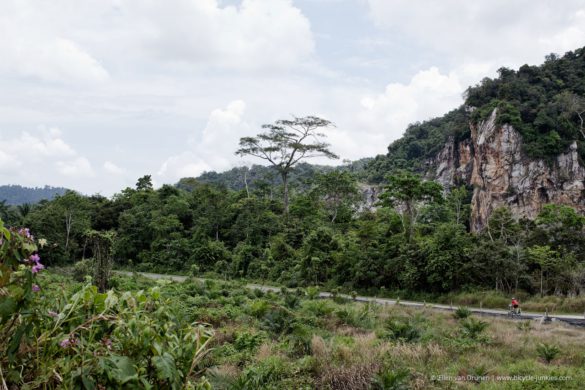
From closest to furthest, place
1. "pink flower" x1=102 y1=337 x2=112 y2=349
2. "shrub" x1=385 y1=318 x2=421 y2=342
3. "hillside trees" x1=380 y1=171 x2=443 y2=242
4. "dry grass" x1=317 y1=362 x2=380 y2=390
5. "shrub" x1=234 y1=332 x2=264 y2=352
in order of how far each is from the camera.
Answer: "pink flower" x1=102 y1=337 x2=112 y2=349 < "dry grass" x1=317 y1=362 x2=380 y2=390 < "shrub" x1=234 y1=332 x2=264 y2=352 < "shrub" x1=385 y1=318 x2=421 y2=342 < "hillside trees" x1=380 y1=171 x2=443 y2=242

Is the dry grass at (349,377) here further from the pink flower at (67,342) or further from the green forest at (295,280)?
the pink flower at (67,342)

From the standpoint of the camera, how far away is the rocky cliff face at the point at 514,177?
4134 centimetres

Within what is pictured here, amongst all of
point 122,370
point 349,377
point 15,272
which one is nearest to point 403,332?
point 349,377

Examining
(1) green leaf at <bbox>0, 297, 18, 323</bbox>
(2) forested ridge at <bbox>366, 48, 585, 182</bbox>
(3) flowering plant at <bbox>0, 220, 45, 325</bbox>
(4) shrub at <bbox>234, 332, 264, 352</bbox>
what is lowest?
(4) shrub at <bbox>234, 332, 264, 352</bbox>

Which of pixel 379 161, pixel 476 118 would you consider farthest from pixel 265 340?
pixel 379 161

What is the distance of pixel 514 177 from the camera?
44.3 meters

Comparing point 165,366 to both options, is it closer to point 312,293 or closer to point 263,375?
point 263,375

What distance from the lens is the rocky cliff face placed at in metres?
41.3

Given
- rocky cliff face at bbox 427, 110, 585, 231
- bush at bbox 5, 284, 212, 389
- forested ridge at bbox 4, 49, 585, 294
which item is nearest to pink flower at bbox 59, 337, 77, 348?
bush at bbox 5, 284, 212, 389

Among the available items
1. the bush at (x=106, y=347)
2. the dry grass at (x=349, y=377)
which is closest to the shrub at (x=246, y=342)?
the dry grass at (x=349, y=377)

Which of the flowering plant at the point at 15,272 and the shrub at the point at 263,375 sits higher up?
the flowering plant at the point at 15,272

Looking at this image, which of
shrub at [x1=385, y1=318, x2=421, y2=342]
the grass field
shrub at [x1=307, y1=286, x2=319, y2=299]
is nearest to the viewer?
the grass field

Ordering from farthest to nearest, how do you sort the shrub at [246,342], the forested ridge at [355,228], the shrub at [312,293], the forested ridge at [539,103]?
1. the forested ridge at [539,103]
2. the forested ridge at [355,228]
3. the shrub at [312,293]
4. the shrub at [246,342]

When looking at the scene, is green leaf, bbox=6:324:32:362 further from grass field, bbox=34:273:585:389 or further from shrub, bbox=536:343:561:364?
shrub, bbox=536:343:561:364
